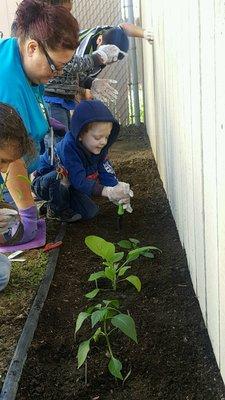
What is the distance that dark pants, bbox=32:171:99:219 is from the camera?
126 inches

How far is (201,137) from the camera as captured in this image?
1679mm

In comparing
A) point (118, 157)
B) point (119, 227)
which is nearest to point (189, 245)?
point (119, 227)

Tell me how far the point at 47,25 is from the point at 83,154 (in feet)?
2.74

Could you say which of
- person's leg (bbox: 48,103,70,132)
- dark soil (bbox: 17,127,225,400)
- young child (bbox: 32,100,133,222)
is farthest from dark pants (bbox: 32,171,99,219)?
person's leg (bbox: 48,103,70,132)

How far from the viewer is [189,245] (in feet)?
7.50

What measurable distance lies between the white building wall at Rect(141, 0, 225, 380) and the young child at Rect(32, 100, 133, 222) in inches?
20.2

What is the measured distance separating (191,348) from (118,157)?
2901 millimetres

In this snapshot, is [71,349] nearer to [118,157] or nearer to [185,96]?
[185,96]

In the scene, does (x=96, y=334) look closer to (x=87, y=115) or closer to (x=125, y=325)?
(x=125, y=325)

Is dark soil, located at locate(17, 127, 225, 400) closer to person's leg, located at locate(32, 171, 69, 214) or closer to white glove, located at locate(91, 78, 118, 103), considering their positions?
person's leg, located at locate(32, 171, 69, 214)

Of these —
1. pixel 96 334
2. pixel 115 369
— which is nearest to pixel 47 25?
pixel 96 334

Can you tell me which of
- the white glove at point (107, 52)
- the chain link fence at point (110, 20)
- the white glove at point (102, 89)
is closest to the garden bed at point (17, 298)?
the white glove at point (102, 89)

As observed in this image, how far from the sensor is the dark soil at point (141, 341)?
1.75 metres

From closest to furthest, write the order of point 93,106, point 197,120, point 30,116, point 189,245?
point 197,120
point 189,245
point 30,116
point 93,106
